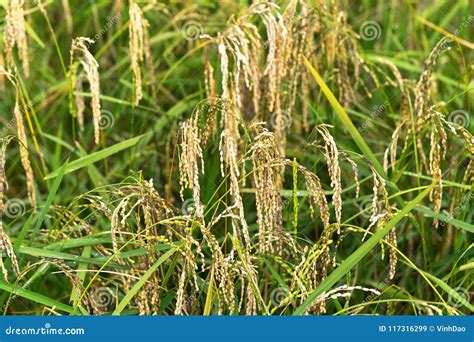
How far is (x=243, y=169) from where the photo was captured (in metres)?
1.93

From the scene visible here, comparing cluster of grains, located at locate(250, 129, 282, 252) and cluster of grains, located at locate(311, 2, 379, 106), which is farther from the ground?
cluster of grains, located at locate(311, 2, 379, 106)

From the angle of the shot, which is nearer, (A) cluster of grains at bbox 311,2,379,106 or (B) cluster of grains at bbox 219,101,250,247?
(B) cluster of grains at bbox 219,101,250,247

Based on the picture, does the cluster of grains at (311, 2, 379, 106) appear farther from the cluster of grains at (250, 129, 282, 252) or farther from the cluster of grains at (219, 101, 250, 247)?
the cluster of grains at (250, 129, 282, 252)

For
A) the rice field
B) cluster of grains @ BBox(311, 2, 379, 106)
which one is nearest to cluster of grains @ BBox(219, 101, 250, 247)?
the rice field

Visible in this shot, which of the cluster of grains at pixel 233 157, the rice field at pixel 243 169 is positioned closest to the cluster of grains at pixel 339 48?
the rice field at pixel 243 169

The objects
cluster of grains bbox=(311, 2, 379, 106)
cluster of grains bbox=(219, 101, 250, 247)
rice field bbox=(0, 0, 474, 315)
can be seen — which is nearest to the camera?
cluster of grains bbox=(219, 101, 250, 247)

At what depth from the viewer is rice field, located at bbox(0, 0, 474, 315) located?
6.06 feet

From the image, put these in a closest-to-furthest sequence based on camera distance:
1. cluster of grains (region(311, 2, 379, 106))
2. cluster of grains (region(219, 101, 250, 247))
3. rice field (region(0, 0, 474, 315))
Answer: cluster of grains (region(219, 101, 250, 247)), rice field (region(0, 0, 474, 315)), cluster of grains (region(311, 2, 379, 106))

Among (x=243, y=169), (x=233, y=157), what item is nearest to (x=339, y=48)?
(x=243, y=169)

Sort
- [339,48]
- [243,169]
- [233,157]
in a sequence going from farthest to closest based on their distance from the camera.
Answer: [339,48]
[243,169]
[233,157]

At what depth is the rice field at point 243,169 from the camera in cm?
185

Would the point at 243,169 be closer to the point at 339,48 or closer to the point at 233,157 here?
the point at 233,157

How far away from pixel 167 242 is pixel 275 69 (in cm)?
65

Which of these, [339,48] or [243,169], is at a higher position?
[339,48]
